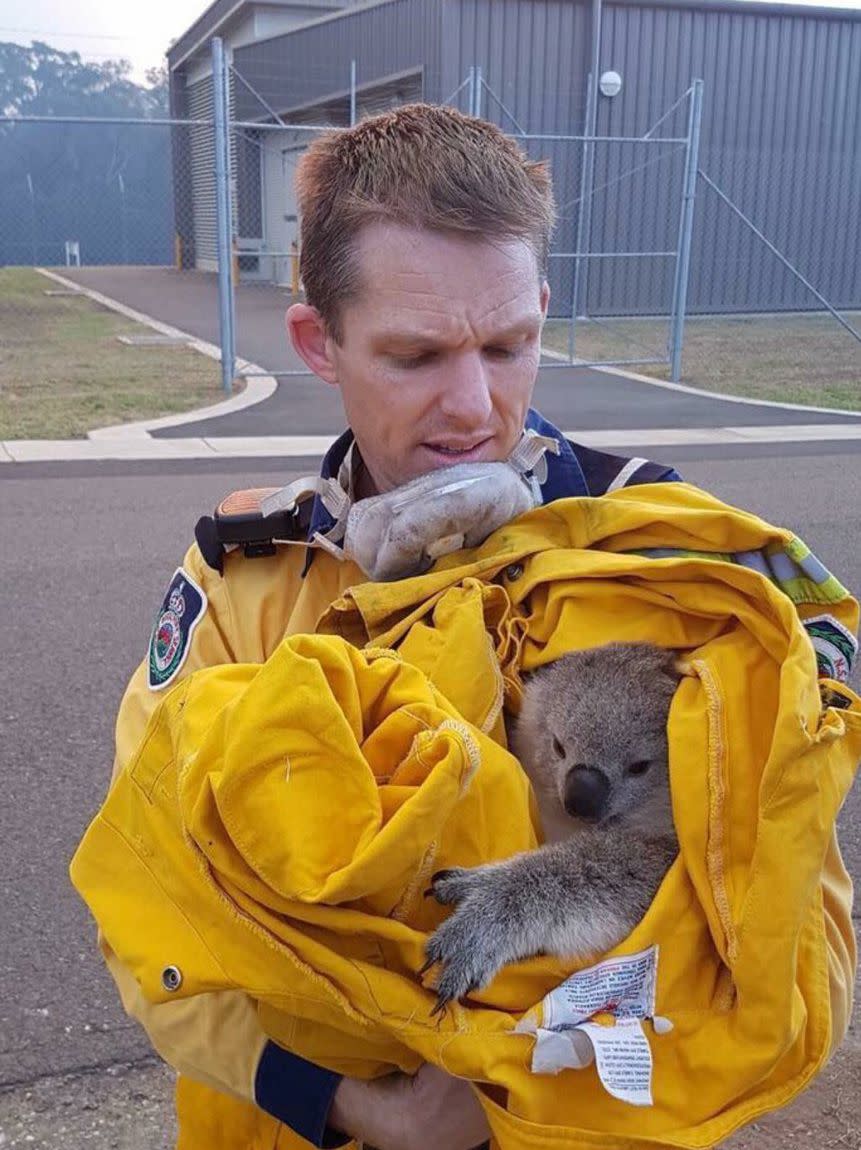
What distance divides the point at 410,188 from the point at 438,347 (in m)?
0.23

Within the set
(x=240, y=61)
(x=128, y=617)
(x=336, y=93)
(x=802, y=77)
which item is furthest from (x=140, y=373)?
(x=240, y=61)

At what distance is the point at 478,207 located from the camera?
174 centimetres

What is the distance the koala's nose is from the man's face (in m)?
0.50

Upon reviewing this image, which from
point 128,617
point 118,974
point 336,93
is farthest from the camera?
point 336,93

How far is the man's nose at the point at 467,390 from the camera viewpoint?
1791 mm

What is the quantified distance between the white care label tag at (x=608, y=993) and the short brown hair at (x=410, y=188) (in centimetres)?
102

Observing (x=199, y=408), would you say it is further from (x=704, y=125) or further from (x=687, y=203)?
(x=704, y=125)

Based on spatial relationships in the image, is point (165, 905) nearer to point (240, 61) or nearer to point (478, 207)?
point (478, 207)

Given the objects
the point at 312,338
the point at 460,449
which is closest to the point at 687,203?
the point at 312,338

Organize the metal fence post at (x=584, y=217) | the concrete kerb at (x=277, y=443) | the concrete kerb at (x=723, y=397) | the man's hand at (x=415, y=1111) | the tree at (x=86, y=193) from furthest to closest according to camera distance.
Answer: the tree at (x=86, y=193) < the metal fence post at (x=584, y=217) < the concrete kerb at (x=723, y=397) < the concrete kerb at (x=277, y=443) < the man's hand at (x=415, y=1111)

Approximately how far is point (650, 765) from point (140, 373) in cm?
1387

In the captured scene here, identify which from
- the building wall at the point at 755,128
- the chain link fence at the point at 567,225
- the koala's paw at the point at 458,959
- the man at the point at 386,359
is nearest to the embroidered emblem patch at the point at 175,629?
the man at the point at 386,359

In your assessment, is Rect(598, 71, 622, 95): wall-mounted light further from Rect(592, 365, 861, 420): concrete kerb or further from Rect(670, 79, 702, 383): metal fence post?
Rect(592, 365, 861, 420): concrete kerb

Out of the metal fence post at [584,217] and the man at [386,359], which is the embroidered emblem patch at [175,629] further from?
the metal fence post at [584,217]
